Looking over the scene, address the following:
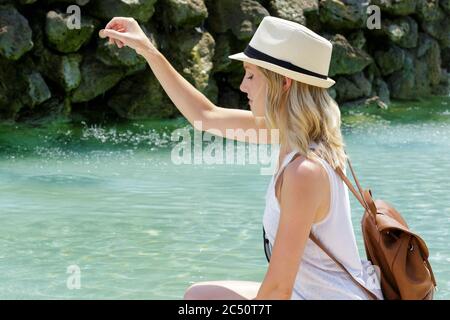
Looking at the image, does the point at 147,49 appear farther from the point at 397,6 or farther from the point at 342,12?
the point at 397,6

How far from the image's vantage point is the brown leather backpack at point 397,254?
264 cm

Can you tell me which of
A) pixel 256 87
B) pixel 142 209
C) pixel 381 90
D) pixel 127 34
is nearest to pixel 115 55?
pixel 142 209

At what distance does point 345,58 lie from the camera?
54.5 feet

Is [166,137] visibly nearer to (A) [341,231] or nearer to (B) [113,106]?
(B) [113,106]

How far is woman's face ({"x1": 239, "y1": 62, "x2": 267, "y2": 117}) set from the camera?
2.75 metres

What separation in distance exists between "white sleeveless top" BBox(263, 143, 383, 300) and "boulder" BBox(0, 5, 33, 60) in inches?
398

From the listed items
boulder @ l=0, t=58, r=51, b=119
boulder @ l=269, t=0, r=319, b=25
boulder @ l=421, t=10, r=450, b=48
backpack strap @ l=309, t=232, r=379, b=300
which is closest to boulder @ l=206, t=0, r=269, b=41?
boulder @ l=269, t=0, r=319, b=25

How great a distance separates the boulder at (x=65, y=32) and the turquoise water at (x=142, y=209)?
4.39ft

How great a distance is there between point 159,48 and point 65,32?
6.81 ft

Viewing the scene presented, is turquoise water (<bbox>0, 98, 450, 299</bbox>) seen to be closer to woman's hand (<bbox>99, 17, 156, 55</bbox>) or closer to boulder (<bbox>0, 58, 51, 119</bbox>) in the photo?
boulder (<bbox>0, 58, 51, 119</bbox>)

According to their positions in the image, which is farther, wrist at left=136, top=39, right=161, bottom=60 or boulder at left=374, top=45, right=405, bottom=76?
boulder at left=374, top=45, right=405, bottom=76

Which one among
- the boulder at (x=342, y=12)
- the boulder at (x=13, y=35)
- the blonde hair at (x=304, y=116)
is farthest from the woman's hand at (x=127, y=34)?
the boulder at (x=342, y=12)

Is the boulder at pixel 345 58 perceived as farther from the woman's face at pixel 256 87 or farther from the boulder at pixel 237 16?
the woman's face at pixel 256 87

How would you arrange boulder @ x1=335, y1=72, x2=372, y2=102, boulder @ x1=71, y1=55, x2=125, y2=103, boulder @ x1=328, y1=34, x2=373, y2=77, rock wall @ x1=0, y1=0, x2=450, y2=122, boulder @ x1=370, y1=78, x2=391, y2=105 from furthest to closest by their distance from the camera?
boulder @ x1=370, y1=78, x2=391, y2=105
boulder @ x1=335, y1=72, x2=372, y2=102
boulder @ x1=328, y1=34, x2=373, y2=77
boulder @ x1=71, y1=55, x2=125, y2=103
rock wall @ x1=0, y1=0, x2=450, y2=122
